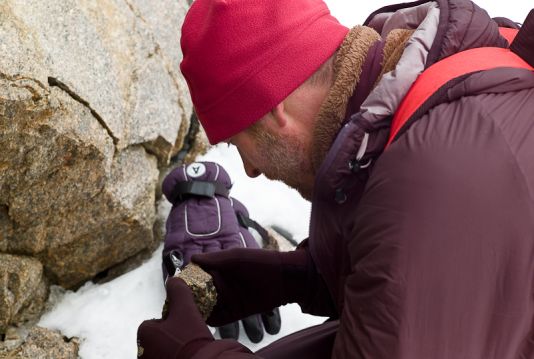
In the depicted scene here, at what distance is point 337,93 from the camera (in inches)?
76.0

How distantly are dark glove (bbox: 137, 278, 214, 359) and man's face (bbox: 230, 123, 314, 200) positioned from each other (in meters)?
0.62

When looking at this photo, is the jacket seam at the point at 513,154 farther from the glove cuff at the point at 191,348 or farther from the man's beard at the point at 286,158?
the glove cuff at the point at 191,348

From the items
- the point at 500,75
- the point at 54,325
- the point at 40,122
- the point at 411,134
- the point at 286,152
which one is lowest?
the point at 54,325

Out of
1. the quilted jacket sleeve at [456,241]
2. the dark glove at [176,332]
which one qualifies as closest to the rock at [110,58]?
the dark glove at [176,332]

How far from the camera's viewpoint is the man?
1.49 meters

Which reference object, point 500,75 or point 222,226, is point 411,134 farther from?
point 222,226

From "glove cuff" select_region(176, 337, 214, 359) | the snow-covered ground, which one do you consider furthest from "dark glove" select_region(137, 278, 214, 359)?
the snow-covered ground

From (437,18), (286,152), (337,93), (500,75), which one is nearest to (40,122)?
(286,152)

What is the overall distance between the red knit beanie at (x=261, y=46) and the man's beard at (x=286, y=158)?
0.10 metres

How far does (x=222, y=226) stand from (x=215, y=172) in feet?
1.47

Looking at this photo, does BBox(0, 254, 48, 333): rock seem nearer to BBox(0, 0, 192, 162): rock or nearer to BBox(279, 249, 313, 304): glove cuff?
BBox(0, 0, 192, 162): rock

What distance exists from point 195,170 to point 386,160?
2542mm

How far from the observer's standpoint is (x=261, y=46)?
2033 millimetres

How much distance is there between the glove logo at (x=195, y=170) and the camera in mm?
4006
